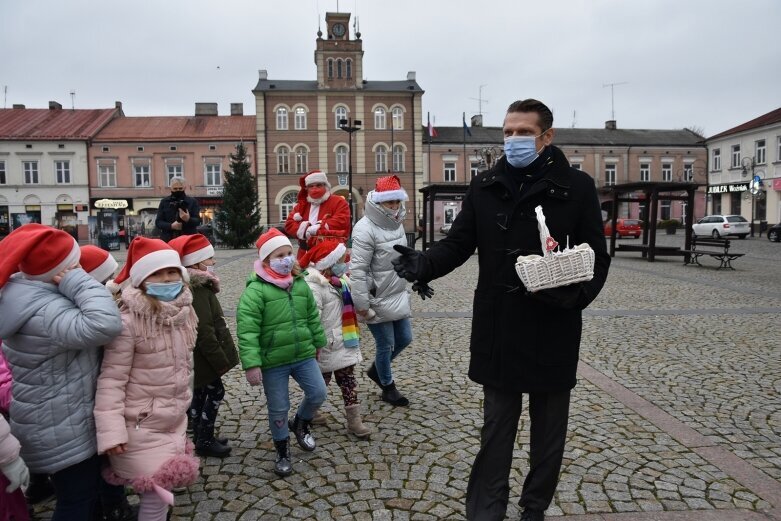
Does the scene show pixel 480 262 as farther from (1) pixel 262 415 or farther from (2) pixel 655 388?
(2) pixel 655 388

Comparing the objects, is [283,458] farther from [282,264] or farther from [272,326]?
[282,264]

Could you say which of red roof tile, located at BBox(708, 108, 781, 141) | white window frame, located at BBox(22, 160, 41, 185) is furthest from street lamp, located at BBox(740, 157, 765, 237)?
white window frame, located at BBox(22, 160, 41, 185)

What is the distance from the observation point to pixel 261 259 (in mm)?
3693

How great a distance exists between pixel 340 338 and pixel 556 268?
7.12 feet

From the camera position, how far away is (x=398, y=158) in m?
46.4

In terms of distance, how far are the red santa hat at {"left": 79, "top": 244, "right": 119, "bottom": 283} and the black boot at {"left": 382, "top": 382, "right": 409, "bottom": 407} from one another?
243cm

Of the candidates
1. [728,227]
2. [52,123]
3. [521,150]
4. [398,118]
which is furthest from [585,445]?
[52,123]

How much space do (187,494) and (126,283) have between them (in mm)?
1278

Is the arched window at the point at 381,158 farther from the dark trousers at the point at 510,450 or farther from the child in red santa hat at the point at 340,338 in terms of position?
the dark trousers at the point at 510,450

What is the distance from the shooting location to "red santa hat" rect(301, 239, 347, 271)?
4426 millimetres

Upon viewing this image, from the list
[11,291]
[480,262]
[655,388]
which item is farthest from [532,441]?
[655,388]

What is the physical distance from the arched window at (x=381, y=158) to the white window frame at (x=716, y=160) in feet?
83.7

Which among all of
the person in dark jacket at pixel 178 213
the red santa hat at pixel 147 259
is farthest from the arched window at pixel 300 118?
the red santa hat at pixel 147 259

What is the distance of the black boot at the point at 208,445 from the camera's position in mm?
3785
